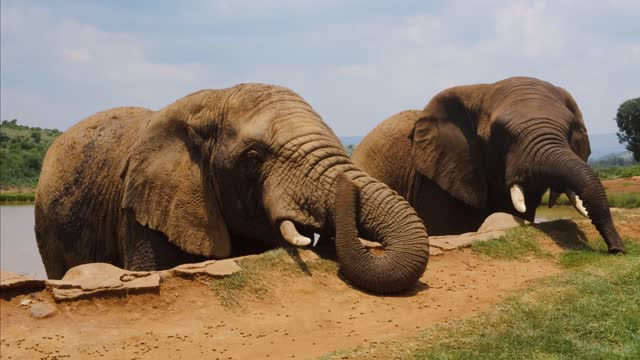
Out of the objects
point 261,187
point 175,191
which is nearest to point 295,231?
point 261,187

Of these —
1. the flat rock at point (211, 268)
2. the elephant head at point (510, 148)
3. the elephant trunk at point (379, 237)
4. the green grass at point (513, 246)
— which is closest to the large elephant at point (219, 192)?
the elephant trunk at point (379, 237)

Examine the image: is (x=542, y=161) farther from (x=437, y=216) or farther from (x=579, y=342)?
(x=579, y=342)

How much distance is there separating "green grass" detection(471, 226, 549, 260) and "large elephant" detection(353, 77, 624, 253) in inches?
13.8

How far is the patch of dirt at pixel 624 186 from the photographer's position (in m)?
34.5

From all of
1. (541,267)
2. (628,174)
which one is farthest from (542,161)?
(628,174)

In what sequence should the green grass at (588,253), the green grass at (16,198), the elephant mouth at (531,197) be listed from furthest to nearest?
the green grass at (16,198)
the elephant mouth at (531,197)
the green grass at (588,253)

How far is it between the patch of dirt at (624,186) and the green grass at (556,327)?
28.8 metres

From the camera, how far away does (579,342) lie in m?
5.62

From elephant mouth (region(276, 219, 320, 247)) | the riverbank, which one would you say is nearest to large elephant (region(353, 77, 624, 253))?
elephant mouth (region(276, 219, 320, 247))

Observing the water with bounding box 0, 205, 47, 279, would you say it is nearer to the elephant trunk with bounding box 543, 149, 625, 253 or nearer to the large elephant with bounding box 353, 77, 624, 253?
the large elephant with bounding box 353, 77, 624, 253

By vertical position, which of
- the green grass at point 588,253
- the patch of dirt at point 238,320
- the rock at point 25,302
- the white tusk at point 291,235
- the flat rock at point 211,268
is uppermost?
the white tusk at point 291,235

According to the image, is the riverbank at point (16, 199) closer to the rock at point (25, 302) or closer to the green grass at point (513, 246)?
the green grass at point (513, 246)

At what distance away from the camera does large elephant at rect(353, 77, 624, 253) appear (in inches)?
368

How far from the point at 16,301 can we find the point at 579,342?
4.51 meters
